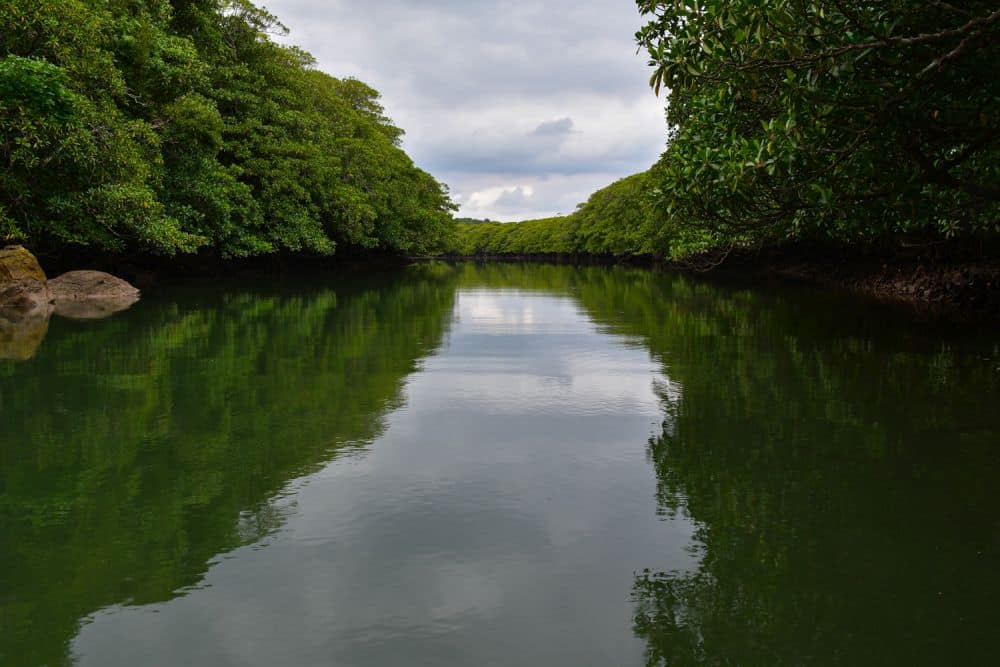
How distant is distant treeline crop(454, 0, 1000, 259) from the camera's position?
8320 millimetres

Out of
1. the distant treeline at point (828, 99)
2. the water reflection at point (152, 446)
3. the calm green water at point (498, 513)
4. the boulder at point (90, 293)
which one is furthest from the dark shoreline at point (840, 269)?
the water reflection at point (152, 446)

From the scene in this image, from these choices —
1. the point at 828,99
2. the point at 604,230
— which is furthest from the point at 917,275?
the point at 604,230

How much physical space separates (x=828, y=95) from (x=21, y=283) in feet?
69.2

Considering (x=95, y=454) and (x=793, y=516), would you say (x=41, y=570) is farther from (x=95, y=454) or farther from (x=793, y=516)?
(x=793, y=516)

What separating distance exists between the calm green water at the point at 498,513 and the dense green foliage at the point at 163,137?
10064 millimetres

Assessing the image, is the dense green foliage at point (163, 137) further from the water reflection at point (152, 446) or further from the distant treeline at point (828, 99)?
the distant treeline at point (828, 99)

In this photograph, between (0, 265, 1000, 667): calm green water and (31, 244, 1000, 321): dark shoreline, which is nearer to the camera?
(0, 265, 1000, 667): calm green water

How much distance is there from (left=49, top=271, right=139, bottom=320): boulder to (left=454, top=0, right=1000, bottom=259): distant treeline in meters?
16.8

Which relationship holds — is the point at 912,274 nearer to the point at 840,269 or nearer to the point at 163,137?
the point at 840,269

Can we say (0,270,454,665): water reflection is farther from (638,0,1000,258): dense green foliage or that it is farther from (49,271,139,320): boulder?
(49,271,139,320): boulder

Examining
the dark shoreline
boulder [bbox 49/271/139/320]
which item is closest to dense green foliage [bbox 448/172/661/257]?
the dark shoreline

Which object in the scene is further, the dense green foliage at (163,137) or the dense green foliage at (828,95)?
the dense green foliage at (163,137)

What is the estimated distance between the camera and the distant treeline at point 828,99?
8.32 metres

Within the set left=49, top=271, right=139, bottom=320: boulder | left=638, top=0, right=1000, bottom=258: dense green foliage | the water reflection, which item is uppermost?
left=638, top=0, right=1000, bottom=258: dense green foliage
